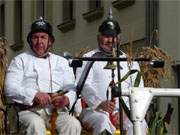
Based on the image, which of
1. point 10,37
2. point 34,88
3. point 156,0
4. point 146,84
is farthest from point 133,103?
point 10,37

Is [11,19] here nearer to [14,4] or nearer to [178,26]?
[14,4]

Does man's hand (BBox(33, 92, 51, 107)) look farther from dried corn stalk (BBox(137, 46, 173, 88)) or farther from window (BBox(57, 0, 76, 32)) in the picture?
window (BBox(57, 0, 76, 32))

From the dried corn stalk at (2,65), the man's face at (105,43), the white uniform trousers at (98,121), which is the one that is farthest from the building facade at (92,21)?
the white uniform trousers at (98,121)

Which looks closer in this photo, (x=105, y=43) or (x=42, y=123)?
(x=42, y=123)

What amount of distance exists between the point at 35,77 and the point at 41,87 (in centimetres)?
11

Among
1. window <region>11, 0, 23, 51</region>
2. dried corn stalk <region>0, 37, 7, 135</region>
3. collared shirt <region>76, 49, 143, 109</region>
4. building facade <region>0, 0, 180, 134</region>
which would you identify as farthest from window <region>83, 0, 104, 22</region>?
collared shirt <region>76, 49, 143, 109</region>

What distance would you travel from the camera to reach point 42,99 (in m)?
6.05

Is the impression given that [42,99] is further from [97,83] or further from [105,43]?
[105,43]

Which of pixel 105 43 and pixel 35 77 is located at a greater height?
pixel 105 43

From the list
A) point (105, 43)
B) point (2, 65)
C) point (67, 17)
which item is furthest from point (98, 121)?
point (67, 17)

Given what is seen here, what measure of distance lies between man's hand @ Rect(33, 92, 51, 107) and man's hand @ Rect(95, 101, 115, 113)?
0.42m

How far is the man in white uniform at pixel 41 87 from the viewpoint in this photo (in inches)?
237

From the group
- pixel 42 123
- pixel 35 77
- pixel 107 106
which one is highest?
pixel 35 77

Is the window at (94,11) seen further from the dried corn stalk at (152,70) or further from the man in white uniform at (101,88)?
the man in white uniform at (101,88)
